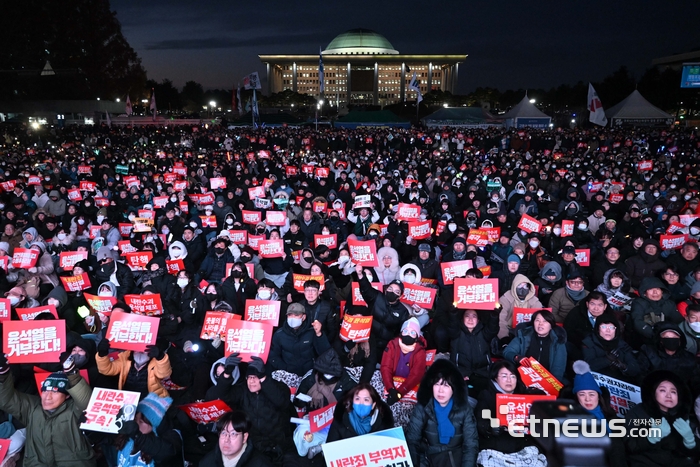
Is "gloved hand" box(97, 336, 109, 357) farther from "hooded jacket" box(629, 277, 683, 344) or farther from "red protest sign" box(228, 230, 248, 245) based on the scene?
"hooded jacket" box(629, 277, 683, 344)

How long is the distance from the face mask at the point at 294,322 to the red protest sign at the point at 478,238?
12.5 feet

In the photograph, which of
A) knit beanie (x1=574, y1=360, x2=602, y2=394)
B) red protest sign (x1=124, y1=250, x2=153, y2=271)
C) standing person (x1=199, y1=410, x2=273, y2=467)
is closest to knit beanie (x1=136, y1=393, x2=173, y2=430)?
standing person (x1=199, y1=410, x2=273, y2=467)

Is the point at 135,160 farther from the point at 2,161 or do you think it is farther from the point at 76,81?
the point at 76,81

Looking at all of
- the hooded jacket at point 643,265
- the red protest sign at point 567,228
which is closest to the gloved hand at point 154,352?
the hooded jacket at point 643,265

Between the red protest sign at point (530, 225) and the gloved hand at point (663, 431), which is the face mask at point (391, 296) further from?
the red protest sign at point (530, 225)

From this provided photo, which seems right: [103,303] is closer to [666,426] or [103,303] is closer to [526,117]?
[666,426]

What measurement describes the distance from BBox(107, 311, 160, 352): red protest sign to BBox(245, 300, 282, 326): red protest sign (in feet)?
3.07

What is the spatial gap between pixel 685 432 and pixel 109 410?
Result: 415 cm

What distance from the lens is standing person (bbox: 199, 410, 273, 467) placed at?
2.99m

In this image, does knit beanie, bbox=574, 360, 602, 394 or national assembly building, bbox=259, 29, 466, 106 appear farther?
national assembly building, bbox=259, 29, 466, 106

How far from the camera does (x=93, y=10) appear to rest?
148ft

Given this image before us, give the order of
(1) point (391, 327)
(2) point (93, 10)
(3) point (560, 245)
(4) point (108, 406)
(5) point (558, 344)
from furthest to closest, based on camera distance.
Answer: (2) point (93, 10), (3) point (560, 245), (1) point (391, 327), (5) point (558, 344), (4) point (108, 406)

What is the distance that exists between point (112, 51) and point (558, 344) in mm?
54553

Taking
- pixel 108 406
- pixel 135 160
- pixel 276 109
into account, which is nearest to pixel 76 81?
pixel 276 109
